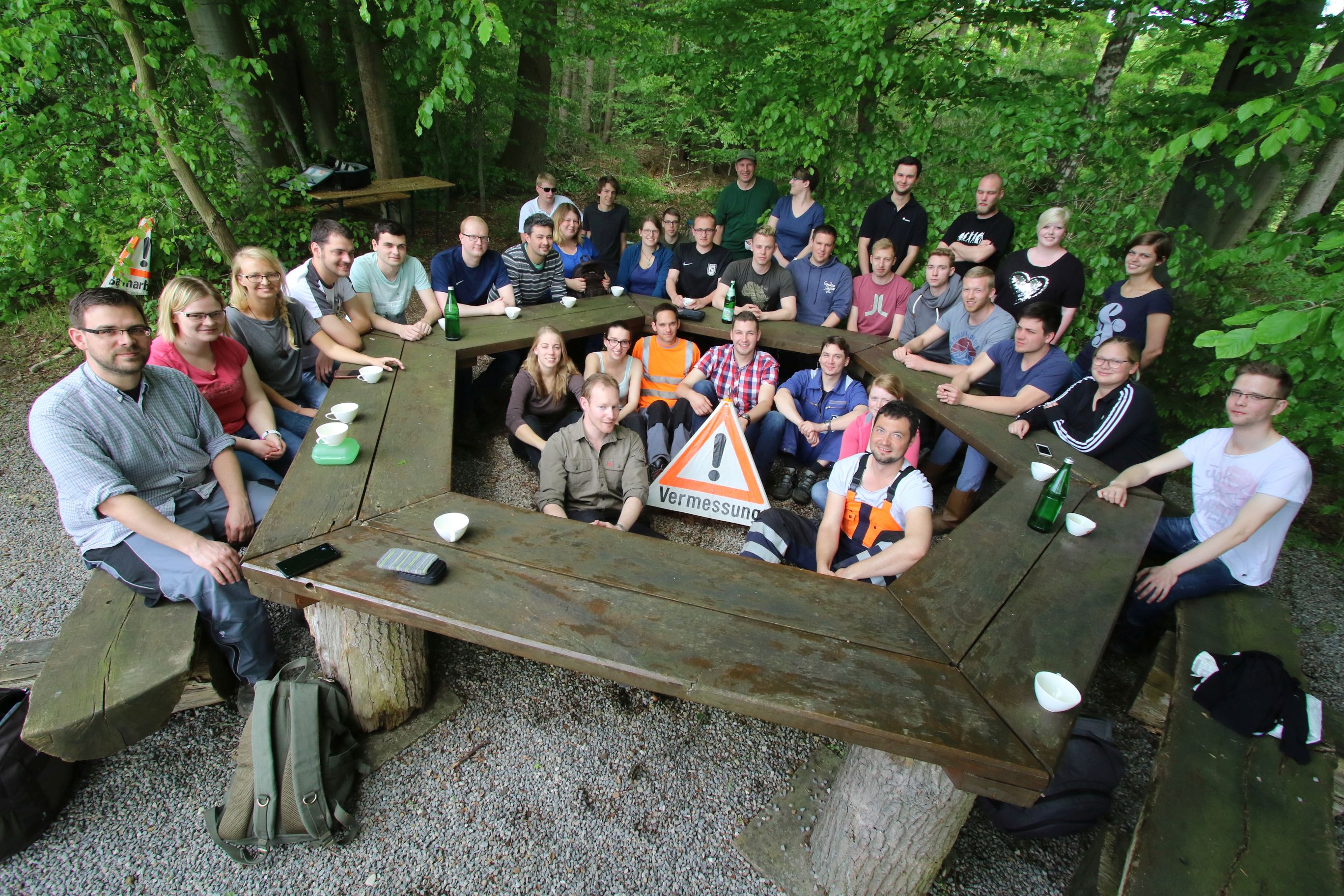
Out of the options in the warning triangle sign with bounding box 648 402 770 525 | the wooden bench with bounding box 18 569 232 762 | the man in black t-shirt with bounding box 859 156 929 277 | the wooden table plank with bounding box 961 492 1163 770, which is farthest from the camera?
the man in black t-shirt with bounding box 859 156 929 277

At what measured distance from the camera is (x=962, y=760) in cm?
170

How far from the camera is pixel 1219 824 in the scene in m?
1.92

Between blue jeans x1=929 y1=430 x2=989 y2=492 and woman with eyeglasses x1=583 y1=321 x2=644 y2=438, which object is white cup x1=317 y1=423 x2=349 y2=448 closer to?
woman with eyeglasses x1=583 y1=321 x2=644 y2=438

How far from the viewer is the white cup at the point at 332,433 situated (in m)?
2.76

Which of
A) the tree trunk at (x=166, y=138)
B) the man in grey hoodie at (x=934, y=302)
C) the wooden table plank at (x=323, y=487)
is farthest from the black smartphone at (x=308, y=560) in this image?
the man in grey hoodie at (x=934, y=302)

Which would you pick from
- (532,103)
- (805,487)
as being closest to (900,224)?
(805,487)

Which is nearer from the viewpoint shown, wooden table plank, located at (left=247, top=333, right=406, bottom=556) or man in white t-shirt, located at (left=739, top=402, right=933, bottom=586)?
wooden table plank, located at (left=247, top=333, right=406, bottom=556)

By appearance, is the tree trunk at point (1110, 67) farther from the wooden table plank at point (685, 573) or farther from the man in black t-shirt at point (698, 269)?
the wooden table plank at point (685, 573)

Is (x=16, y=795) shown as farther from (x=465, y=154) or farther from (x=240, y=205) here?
(x=465, y=154)

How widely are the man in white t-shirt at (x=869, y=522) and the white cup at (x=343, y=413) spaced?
2171 mm

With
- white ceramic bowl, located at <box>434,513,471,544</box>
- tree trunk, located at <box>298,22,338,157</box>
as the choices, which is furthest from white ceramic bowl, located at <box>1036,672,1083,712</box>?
tree trunk, located at <box>298,22,338,157</box>

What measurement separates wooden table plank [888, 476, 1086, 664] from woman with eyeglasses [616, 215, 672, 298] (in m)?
3.81

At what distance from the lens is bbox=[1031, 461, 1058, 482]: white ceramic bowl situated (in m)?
3.19

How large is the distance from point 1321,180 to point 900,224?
6.64 meters
